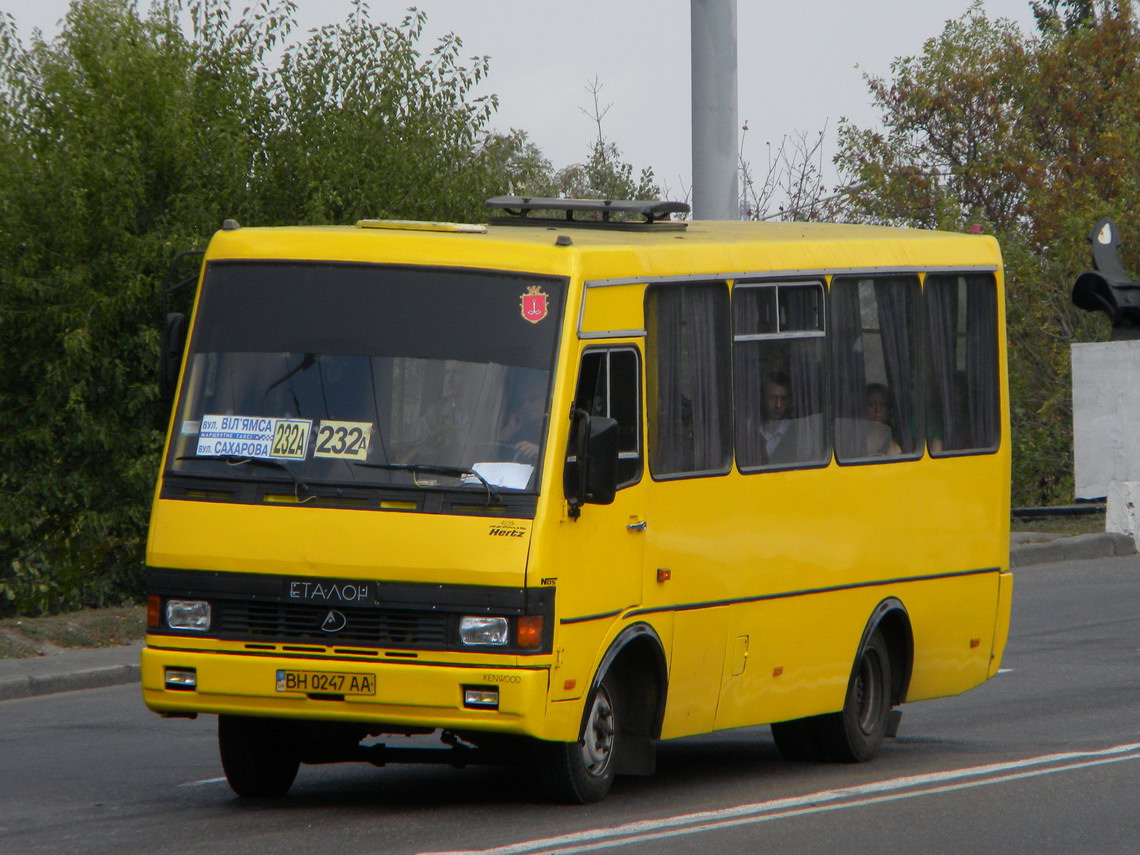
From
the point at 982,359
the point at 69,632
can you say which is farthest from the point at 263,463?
the point at 69,632

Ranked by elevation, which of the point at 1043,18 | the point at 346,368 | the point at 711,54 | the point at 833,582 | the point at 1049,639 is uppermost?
the point at 1043,18

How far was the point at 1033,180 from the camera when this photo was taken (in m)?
47.4

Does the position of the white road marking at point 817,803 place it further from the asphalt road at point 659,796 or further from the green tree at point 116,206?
the green tree at point 116,206

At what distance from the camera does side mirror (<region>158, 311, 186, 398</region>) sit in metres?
8.78

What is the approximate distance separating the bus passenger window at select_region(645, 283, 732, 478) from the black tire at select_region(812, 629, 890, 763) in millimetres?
1856

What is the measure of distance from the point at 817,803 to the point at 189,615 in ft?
9.37

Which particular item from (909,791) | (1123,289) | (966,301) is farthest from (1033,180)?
(909,791)

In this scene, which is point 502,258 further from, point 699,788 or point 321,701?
point 699,788

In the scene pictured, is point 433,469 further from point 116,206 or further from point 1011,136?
point 1011,136

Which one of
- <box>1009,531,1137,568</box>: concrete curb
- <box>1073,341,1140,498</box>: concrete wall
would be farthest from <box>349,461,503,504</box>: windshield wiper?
<box>1073,341,1140,498</box>: concrete wall

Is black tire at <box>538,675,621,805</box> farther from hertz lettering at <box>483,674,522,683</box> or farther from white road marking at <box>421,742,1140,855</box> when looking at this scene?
hertz lettering at <box>483,674,522,683</box>

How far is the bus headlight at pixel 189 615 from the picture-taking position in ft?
26.7

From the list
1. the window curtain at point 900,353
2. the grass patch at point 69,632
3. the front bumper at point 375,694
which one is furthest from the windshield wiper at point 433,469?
the grass patch at point 69,632

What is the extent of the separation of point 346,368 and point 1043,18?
209 ft
